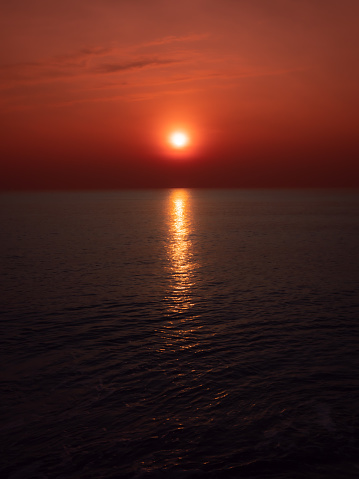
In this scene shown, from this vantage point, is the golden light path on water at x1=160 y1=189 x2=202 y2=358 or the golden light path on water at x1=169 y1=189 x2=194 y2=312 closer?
the golden light path on water at x1=160 y1=189 x2=202 y2=358

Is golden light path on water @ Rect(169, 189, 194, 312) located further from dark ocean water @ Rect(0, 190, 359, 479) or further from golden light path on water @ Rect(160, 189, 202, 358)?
dark ocean water @ Rect(0, 190, 359, 479)

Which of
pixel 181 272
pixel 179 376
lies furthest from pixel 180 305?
pixel 181 272

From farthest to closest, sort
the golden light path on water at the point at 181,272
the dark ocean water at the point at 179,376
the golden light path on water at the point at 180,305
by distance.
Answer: the golden light path on water at the point at 181,272
the golden light path on water at the point at 180,305
the dark ocean water at the point at 179,376

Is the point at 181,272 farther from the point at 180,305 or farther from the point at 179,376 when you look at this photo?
the point at 179,376

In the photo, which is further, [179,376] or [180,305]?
[180,305]

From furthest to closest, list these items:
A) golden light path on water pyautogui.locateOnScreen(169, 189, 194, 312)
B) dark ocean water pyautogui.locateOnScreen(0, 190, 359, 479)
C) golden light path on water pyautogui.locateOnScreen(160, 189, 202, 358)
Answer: golden light path on water pyautogui.locateOnScreen(169, 189, 194, 312) < golden light path on water pyautogui.locateOnScreen(160, 189, 202, 358) < dark ocean water pyautogui.locateOnScreen(0, 190, 359, 479)

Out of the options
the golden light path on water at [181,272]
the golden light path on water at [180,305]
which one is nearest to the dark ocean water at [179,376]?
the golden light path on water at [180,305]

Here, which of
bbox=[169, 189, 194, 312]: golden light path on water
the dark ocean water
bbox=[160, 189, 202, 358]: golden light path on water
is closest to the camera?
the dark ocean water

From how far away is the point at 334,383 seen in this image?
68.9ft

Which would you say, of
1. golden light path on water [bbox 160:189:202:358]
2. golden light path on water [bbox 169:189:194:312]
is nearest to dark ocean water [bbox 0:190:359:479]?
golden light path on water [bbox 160:189:202:358]

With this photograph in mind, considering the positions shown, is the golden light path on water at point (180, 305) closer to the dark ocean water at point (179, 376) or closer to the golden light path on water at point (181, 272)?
the golden light path on water at point (181, 272)

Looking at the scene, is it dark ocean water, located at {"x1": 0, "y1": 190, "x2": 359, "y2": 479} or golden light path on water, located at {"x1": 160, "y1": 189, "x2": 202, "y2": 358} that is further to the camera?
golden light path on water, located at {"x1": 160, "y1": 189, "x2": 202, "y2": 358}

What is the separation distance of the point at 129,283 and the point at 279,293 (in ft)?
48.7

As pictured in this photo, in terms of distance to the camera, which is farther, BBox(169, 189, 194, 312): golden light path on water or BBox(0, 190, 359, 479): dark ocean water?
BBox(169, 189, 194, 312): golden light path on water
